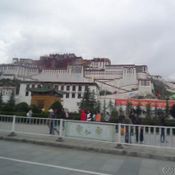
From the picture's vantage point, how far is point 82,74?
373ft

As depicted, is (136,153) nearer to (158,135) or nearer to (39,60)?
(158,135)

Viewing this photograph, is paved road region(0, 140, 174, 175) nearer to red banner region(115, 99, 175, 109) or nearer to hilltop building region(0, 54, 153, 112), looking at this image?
red banner region(115, 99, 175, 109)

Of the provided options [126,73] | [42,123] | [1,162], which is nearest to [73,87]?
[126,73]

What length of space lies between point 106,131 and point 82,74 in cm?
10333

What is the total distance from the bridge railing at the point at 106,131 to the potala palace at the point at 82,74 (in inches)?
2798

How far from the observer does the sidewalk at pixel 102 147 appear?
30.7 ft

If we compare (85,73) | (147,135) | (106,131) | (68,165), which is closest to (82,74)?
(85,73)

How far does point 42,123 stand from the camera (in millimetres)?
12250

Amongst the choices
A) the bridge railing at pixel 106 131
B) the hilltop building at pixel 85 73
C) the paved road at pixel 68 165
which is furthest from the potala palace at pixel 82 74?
the paved road at pixel 68 165

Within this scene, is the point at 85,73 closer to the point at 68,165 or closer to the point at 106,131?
the point at 106,131

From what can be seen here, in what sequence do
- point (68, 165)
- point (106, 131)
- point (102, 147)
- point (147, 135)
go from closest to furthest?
point (68, 165)
point (147, 135)
point (102, 147)
point (106, 131)

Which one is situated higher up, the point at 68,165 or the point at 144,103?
the point at 144,103

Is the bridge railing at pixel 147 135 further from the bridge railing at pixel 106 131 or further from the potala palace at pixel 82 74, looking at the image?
the potala palace at pixel 82 74

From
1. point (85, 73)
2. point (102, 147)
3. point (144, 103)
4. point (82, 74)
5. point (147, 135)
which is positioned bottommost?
point (102, 147)
